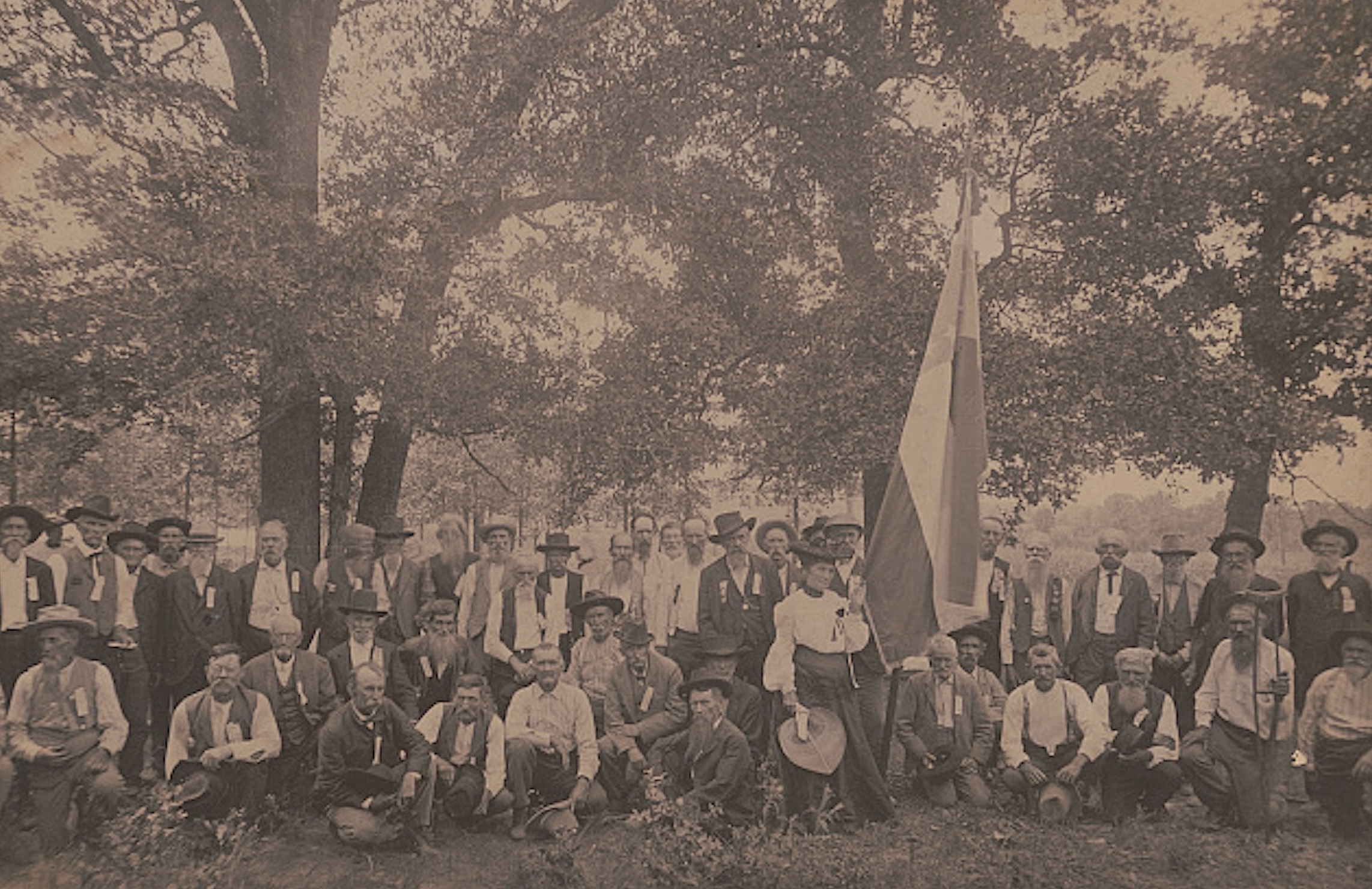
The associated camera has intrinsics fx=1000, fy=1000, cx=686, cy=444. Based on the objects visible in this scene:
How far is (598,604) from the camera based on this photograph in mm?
5613

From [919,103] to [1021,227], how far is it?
951 mm

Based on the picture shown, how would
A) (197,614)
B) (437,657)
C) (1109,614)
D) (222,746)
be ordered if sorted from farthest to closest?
(1109,614), (437,657), (197,614), (222,746)

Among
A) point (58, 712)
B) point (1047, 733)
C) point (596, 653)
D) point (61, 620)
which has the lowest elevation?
point (1047, 733)

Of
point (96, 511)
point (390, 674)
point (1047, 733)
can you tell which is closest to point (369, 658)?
point (390, 674)

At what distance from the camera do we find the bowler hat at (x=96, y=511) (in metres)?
5.34

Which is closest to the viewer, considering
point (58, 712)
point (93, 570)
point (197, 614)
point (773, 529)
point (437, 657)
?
point (58, 712)

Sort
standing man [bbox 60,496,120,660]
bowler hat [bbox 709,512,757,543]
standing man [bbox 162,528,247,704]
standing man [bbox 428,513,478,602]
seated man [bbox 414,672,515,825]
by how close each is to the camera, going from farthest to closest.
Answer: standing man [bbox 428,513,478,602]
bowler hat [bbox 709,512,757,543]
standing man [bbox 162,528,247,704]
standing man [bbox 60,496,120,660]
seated man [bbox 414,672,515,825]

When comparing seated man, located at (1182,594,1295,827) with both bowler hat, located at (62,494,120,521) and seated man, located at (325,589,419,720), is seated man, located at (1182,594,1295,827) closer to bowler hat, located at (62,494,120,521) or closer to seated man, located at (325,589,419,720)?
seated man, located at (325,589,419,720)

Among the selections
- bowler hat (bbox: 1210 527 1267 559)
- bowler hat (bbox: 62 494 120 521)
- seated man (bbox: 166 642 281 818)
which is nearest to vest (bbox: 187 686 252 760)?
seated man (bbox: 166 642 281 818)

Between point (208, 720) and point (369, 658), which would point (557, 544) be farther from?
point (208, 720)

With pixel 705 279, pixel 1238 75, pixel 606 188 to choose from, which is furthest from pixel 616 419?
pixel 1238 75

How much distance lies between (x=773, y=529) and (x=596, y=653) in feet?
4.13

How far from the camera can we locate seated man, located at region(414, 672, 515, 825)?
17.1ft

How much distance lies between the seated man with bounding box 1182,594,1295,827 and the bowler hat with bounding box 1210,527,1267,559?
0.28 metres
